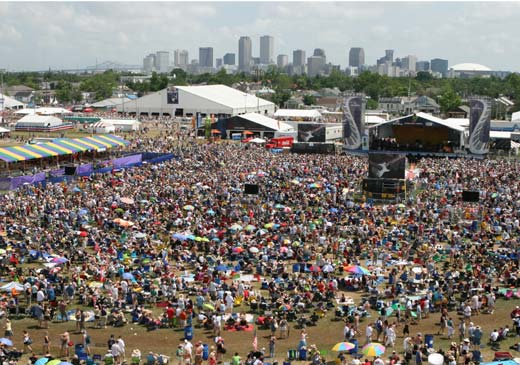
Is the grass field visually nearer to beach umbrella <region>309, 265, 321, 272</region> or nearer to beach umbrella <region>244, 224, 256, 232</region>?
beach umbrella <region>309, 265, 321, 272</region>

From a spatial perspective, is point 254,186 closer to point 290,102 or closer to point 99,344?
point 99,344

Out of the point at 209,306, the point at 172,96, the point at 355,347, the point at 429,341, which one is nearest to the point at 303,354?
the point at 355,347

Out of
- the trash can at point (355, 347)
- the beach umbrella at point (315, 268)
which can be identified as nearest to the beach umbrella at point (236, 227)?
the beach umbrella at point (315, 268)

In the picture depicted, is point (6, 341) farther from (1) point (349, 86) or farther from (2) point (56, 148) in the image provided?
(1) point (349, 86)

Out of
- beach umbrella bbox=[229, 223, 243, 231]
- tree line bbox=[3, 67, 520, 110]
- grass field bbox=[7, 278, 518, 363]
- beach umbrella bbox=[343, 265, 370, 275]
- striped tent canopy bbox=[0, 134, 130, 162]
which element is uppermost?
tree line bbox=[3, 67, 520, 110]

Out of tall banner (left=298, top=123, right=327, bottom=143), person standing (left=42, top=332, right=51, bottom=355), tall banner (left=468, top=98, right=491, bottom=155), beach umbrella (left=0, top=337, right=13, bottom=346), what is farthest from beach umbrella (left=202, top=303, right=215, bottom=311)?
tall banner (left=298, top=123, right=327, bottom=143)

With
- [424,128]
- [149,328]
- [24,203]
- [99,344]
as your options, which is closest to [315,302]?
[149,328]

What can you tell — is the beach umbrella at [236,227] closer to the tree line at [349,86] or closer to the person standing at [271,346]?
the person standing at [271,346]
